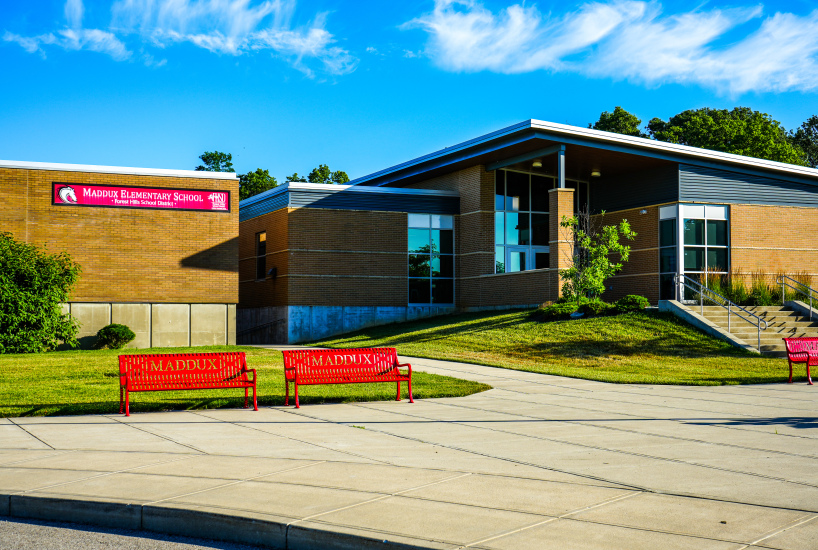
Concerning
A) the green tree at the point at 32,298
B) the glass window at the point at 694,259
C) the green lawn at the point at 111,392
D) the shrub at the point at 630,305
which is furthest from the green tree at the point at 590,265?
the green tree at the point at 32,298

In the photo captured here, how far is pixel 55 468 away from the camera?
23.5 feet

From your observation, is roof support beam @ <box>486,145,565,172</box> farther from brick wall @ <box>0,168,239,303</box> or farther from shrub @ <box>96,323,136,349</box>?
shrub @ <box>96,323,136,349</box>

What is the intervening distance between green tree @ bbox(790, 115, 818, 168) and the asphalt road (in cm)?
7761

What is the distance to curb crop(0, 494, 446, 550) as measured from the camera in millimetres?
4945

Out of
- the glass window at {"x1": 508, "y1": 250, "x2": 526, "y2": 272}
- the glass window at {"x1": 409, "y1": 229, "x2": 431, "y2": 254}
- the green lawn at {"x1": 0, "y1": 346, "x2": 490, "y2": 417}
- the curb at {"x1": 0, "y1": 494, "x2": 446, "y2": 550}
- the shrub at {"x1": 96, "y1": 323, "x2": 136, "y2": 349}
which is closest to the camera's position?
the curb at {"x1": 0, "y1": 494, "x2": 446, "y2": 550}

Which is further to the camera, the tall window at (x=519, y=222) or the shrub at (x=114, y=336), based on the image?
the tall window at (x=519, y=222)

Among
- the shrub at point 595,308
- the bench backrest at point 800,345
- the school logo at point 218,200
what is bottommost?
the bench backrest at point 800,345

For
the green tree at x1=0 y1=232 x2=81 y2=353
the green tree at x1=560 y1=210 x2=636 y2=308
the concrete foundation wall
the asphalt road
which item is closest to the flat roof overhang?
the green tree at x1=560 y1=210 x2=636 y2=308

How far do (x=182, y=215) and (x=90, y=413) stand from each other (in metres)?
16.4

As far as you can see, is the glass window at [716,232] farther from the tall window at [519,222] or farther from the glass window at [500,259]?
the glass window at [500,259]

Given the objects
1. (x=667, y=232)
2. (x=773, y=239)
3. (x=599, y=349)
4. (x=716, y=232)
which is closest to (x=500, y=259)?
(x=667, y=232)

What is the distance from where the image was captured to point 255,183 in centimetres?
5816

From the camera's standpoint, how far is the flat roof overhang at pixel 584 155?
27.8 meters

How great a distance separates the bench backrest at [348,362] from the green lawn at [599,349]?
17.9 ft
